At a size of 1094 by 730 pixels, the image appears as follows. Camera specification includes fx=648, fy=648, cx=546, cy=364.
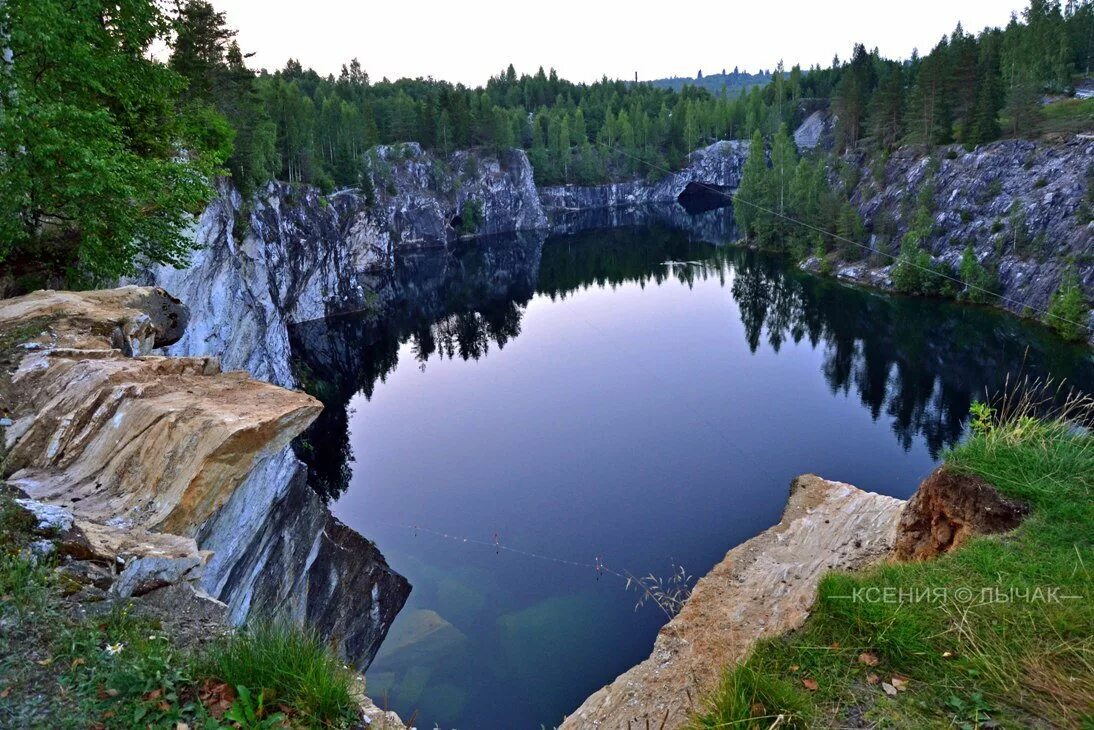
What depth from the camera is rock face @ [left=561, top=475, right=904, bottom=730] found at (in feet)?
52.0

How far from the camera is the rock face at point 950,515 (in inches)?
351

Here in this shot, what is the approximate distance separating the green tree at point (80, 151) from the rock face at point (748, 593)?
13553mm

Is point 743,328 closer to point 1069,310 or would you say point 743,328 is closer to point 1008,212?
point 1069,310

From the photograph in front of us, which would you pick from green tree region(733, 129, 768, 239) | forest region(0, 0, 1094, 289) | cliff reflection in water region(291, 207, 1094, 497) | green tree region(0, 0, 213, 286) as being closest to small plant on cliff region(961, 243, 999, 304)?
cliff reflection in water region(291, 207, 1094, 497)

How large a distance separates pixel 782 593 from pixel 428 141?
319 ft

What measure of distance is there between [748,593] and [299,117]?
229 ft

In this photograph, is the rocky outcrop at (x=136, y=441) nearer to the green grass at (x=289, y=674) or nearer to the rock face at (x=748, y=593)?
the green grass at (x=289, y=674)

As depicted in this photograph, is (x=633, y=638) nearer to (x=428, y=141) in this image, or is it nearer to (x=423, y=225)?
(x=423, y=225)

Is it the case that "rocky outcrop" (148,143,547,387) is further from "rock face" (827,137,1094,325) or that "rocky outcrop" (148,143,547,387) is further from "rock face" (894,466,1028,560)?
"rock face" (827,137,1094,325)

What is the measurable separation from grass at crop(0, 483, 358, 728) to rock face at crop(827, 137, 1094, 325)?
54130mm

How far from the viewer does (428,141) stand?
103 metres

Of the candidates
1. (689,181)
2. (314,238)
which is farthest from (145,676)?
(689,181)

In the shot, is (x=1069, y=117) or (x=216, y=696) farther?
(x=1069, y=117)

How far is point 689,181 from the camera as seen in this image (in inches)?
5492
